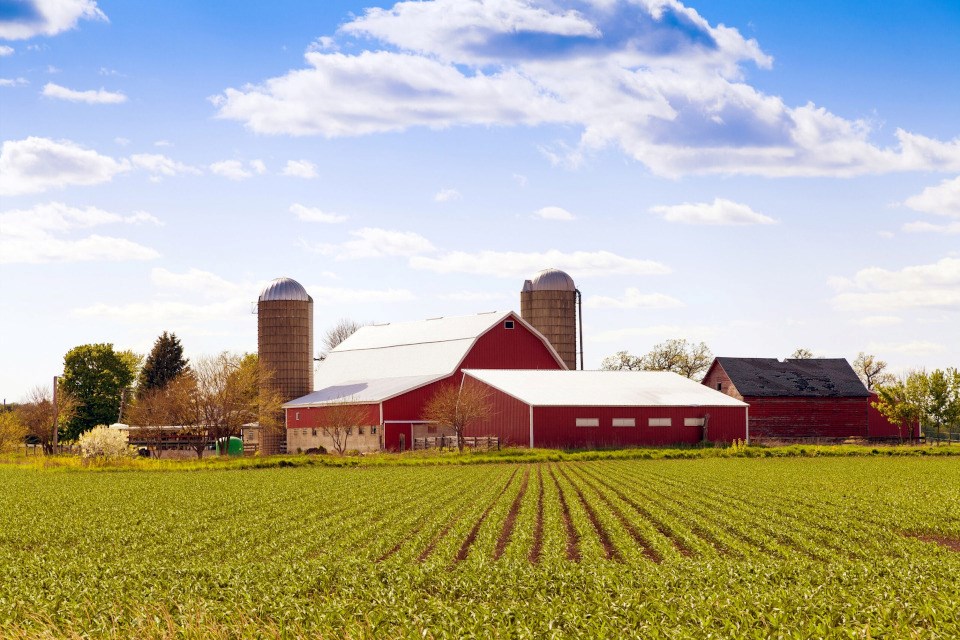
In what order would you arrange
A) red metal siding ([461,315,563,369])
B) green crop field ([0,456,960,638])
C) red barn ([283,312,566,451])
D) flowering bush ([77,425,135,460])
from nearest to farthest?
1. green crop field ([0,456,960,638])
2. flowering bush ([77,425,135,460])
3. red barn ([283,312,566,451])
4. red metal siding ([461,315,563,369])

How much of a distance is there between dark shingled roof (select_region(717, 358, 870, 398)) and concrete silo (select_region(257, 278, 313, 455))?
2948cm

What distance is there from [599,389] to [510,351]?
10161 mm

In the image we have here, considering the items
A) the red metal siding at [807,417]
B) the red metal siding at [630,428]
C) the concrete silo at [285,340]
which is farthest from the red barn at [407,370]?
the red metal siding at [807,417]

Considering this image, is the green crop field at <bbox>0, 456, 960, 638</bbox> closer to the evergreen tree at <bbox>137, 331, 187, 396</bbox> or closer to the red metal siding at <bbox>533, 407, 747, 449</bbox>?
the red metal siding at <bbox>533, 407, 747, 449</bbox>

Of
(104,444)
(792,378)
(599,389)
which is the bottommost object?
(104,444)

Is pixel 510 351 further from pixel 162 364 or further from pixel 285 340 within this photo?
pixel 162 364

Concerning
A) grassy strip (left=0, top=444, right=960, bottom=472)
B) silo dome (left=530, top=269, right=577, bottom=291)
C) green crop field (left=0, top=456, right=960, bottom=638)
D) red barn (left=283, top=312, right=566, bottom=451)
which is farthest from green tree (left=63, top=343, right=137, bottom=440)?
green crop field (left=0, top=456, right=960, bottom=638)

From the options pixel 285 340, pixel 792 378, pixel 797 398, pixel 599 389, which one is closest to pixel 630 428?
pixel 599 389

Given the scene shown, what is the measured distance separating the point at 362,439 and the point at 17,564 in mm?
49602

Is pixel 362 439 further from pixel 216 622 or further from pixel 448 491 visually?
pixel 216 622

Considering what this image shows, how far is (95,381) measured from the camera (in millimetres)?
98438

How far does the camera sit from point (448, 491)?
3525 cm

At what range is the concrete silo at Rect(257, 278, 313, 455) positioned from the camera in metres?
78.8

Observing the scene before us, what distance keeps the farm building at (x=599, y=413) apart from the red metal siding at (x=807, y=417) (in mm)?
9941
